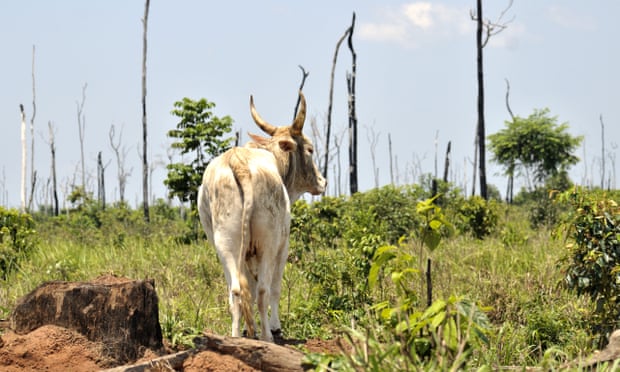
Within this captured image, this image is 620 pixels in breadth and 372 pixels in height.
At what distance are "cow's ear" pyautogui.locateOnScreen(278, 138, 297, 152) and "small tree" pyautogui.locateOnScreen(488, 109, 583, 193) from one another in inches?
1206

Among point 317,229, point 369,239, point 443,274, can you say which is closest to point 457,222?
point 317,229

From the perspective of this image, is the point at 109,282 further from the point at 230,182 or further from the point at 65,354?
the point at 230,182

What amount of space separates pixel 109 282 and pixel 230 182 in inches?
46.5

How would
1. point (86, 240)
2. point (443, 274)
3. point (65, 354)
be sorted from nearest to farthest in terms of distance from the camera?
point (65, 354), point (443, 274), point (86, 240)

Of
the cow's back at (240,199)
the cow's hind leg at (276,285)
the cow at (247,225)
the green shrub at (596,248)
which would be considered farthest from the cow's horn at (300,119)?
the green shrub at (596,248)

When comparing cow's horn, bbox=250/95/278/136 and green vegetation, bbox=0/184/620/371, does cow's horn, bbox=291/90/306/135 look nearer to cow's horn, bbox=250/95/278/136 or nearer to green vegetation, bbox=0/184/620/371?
cow's horn, bbox=250/95/278/136

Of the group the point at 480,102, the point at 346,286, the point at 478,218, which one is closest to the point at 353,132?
the point at 480,102

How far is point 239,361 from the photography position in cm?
481

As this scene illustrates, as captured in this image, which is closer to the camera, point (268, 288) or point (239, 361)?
point (239, 361)

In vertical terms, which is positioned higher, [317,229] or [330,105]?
[330,105]

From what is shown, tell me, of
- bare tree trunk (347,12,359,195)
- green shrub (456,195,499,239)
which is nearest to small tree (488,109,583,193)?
bare tree trunk (347,12,359,195)

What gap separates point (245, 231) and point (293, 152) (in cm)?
142

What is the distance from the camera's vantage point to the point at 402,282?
5977 mm

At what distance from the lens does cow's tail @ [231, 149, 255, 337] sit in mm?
5466
